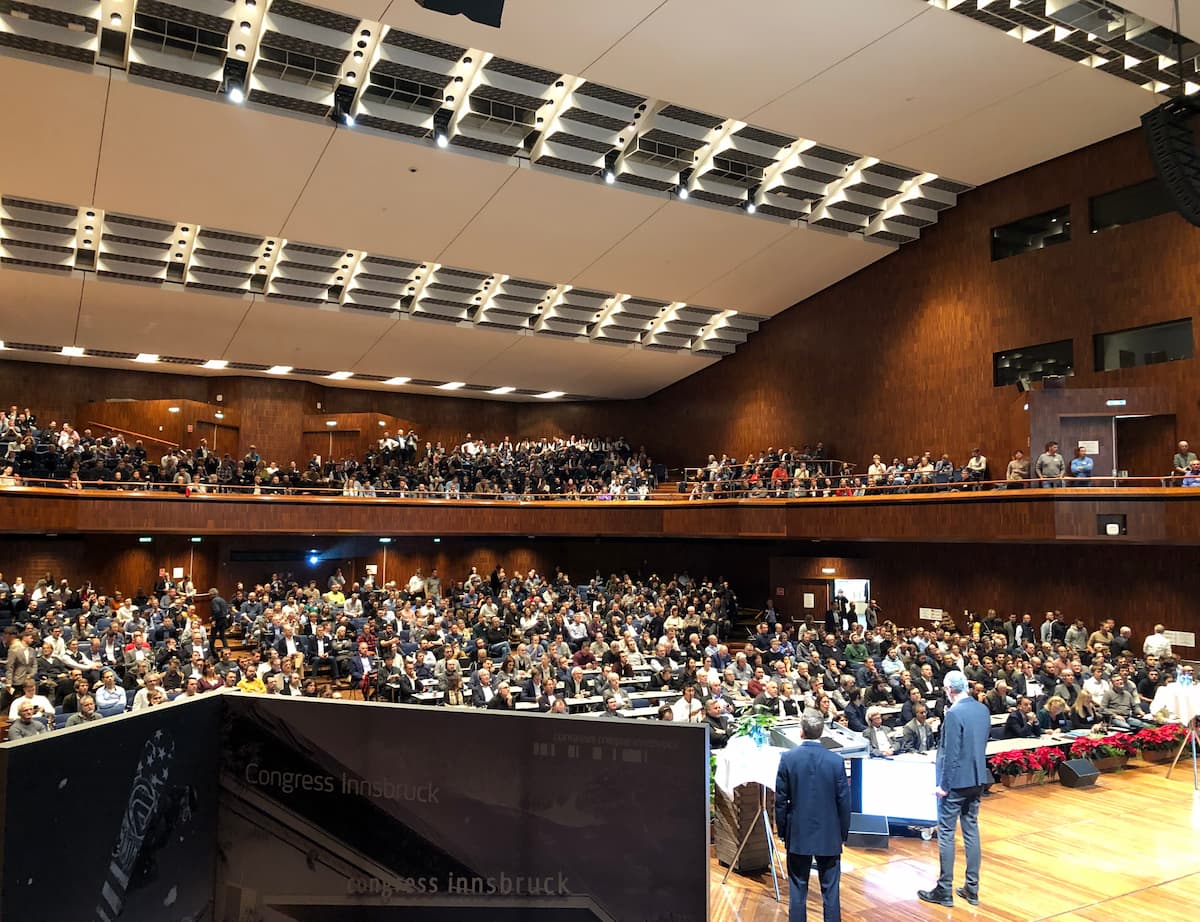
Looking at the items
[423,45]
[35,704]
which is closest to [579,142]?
[423,45]

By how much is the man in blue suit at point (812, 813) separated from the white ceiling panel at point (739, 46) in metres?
9.91

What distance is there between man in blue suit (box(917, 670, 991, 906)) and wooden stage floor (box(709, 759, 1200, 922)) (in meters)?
0.15

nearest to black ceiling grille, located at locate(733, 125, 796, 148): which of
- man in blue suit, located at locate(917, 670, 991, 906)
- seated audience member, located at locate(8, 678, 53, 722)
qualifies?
man in blue suit, located at locate(917, 670, 991, 906)

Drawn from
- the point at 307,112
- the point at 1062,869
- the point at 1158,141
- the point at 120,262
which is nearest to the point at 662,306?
the point at 307,112

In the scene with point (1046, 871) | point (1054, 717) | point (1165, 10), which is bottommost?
point (1046, 871)

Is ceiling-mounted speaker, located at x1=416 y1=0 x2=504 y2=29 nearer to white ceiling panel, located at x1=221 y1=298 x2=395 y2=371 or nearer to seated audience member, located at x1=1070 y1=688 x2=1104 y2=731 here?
seated audience member, located at x1=1070 y1=688 x2=1104 y2=731

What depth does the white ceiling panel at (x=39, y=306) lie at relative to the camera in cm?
1656

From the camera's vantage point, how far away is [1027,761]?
8047 mm

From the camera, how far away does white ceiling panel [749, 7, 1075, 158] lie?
12195 millimetres

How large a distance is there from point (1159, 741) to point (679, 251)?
12423mm

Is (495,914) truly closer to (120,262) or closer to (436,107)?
(436,107)

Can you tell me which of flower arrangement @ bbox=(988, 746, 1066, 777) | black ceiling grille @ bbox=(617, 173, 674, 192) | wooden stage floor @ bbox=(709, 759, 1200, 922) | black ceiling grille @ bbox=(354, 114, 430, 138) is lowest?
wooden stage floor @ bbox=(709, 759, 1200, 922)

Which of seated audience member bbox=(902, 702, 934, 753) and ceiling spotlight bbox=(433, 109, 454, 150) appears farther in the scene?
ceiling spotlight bbox=(433, 109, 454, 150)

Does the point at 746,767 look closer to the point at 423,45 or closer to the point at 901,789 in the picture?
the point at 901,789
